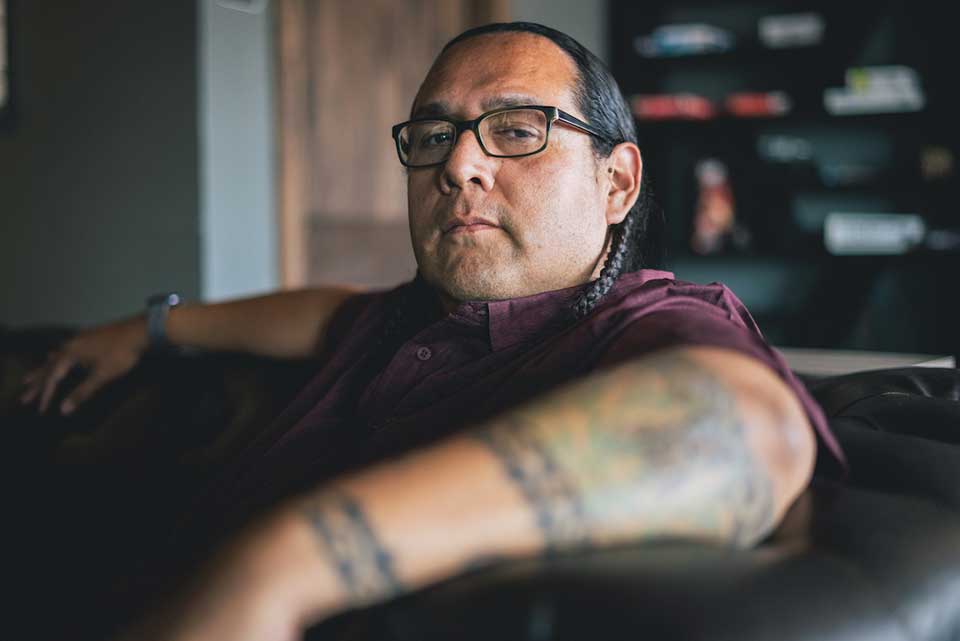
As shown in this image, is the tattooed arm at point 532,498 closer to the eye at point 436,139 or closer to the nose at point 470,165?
the nose at point 470,165

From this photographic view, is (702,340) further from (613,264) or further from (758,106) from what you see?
(758,106)

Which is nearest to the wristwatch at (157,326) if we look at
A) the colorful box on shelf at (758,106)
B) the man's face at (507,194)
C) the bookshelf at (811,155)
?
→ the man's face at (507,194)

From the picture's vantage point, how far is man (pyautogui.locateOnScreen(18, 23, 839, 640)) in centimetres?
66

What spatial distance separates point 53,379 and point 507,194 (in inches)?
37.4

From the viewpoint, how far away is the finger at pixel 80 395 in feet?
5.34

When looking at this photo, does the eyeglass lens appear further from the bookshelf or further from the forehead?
the bookshelf

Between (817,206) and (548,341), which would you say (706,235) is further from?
(548,341)

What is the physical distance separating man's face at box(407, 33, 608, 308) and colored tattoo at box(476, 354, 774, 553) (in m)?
0.51

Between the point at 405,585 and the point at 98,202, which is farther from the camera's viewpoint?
the point at 98,202

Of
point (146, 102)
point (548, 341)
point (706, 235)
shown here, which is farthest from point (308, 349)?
point (706, 235)

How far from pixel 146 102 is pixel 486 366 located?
284 centimetres

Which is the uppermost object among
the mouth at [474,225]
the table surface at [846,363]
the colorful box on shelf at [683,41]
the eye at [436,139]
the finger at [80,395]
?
the colorful box on shelf at [683,41]

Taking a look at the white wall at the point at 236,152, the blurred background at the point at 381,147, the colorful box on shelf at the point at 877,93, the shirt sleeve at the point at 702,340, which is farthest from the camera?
the colorful box on shelf at the point at 877,93

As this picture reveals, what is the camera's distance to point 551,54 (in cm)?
126
